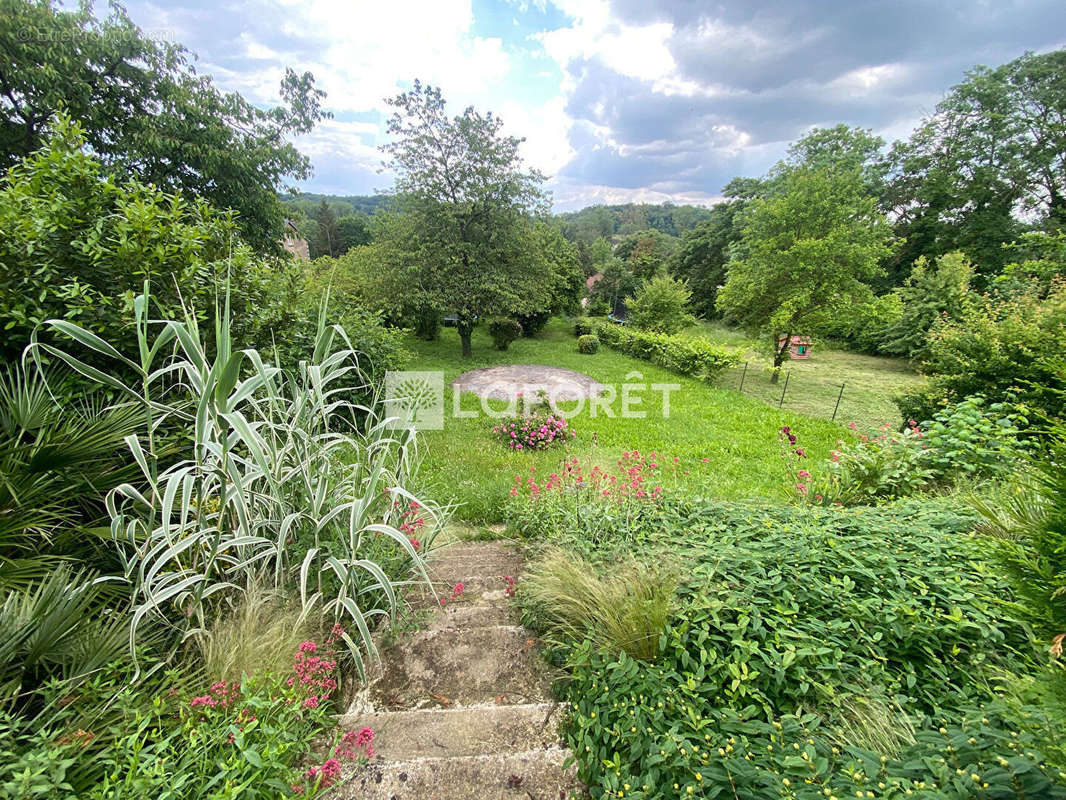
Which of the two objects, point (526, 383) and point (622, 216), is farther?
point (622, 216)

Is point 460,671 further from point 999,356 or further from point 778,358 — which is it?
point 778,358

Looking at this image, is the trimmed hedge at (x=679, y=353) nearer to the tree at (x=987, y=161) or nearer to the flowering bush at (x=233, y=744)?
the flowering bush at (x=233, y=744)

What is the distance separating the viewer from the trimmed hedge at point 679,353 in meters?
11.7

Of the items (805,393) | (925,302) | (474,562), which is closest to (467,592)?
(474,562)

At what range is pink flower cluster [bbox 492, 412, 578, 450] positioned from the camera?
6.46 meters

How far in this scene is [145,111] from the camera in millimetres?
7105

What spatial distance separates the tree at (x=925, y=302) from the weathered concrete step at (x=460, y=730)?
1901 cm

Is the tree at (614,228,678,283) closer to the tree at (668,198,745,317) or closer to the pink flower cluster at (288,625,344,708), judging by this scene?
the tree at (668,198,745,317)

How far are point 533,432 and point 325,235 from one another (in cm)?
4770

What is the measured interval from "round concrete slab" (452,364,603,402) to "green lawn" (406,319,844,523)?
2.44 feet

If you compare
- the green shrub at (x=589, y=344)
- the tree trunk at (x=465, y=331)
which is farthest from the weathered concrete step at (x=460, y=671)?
the green shrub at (x=589, y=344)

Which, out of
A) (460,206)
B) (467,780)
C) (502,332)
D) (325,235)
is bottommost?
(467,780)

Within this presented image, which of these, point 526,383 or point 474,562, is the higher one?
point 474,562

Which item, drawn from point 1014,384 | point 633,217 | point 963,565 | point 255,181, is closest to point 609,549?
point 963,565
